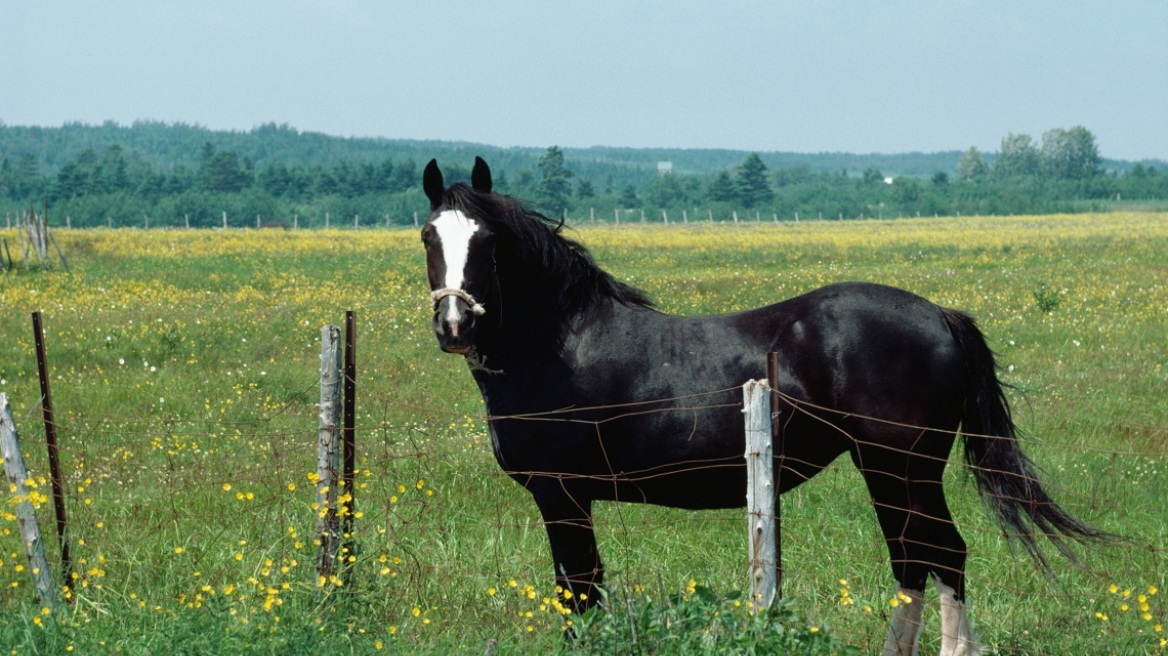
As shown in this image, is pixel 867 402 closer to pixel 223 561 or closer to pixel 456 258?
pixel 456 258

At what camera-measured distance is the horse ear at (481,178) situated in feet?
18.7

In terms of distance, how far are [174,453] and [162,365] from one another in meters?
5.31

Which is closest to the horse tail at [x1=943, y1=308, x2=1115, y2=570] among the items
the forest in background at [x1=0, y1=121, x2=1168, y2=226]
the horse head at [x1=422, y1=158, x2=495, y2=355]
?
the horse head at [x1=422, y1=158, x2=495, y2=355]

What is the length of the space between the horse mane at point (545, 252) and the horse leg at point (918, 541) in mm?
1527

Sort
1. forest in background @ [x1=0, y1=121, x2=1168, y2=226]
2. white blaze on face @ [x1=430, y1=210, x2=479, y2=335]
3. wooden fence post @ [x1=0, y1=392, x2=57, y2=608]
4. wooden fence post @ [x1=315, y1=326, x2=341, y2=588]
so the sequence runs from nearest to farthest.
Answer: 1. white blaze on face @ [x1=430, y1=210, x2=479, y2=335]
2. wooden fence post @ [x1=315, y1=326, x2=341, y2=588]
3. wooden fence post @ [x1=0, y1=392, x2=57, y2=608]
4. forest in background @ [x1=0, y1=121, x2=1168, y2=226]

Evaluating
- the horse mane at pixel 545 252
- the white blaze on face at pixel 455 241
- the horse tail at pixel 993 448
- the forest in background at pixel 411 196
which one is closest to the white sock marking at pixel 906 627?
the horse tail at pixel 993 448

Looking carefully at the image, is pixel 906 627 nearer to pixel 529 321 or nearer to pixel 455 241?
pixel 529 321

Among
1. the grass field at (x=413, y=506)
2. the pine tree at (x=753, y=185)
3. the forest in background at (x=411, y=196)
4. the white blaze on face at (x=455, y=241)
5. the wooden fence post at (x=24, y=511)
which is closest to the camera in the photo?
the white blaze on face at (x=455, y=241)

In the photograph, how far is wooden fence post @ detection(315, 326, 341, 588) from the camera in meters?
5.51

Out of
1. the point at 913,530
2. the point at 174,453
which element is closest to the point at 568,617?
the point at 913,530

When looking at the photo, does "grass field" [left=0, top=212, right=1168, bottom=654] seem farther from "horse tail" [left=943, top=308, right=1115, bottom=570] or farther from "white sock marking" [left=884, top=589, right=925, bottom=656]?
"horse tail" [left=943, top=308, right=1115, bottom=570]

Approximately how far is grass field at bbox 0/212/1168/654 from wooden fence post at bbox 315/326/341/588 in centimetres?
13

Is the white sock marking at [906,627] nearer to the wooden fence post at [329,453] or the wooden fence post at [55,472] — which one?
the wooden fence post at [329,453]

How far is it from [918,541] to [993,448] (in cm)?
74
